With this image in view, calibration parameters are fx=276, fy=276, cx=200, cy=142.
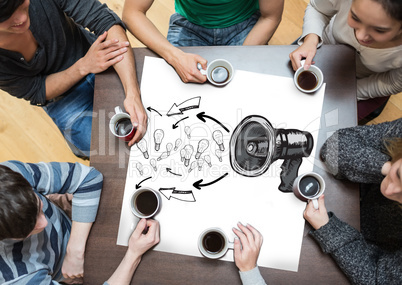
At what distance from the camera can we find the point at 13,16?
2.65 ft

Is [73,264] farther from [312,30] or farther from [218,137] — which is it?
[312,30]

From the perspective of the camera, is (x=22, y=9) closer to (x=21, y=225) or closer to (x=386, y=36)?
(x=21, y=225)

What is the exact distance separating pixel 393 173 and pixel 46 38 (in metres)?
1.18

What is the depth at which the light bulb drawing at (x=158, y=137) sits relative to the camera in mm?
879

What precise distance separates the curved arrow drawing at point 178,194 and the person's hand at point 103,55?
0.46m

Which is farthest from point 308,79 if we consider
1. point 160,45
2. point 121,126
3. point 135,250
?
point 135,250

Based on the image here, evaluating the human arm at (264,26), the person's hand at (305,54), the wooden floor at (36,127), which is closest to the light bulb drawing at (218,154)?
the person's hand at (305,54)

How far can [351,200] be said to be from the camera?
78 cm

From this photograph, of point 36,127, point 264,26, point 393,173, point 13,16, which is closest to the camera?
point 393,173

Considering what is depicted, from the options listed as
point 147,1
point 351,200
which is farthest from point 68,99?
point 351,200

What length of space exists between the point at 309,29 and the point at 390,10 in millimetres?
249

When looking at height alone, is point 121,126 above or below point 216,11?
below

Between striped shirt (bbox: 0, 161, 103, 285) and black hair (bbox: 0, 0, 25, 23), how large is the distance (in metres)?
0.42

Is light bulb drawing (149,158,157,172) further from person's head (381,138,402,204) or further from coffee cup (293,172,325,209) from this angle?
person's head (381,138,402,204)
